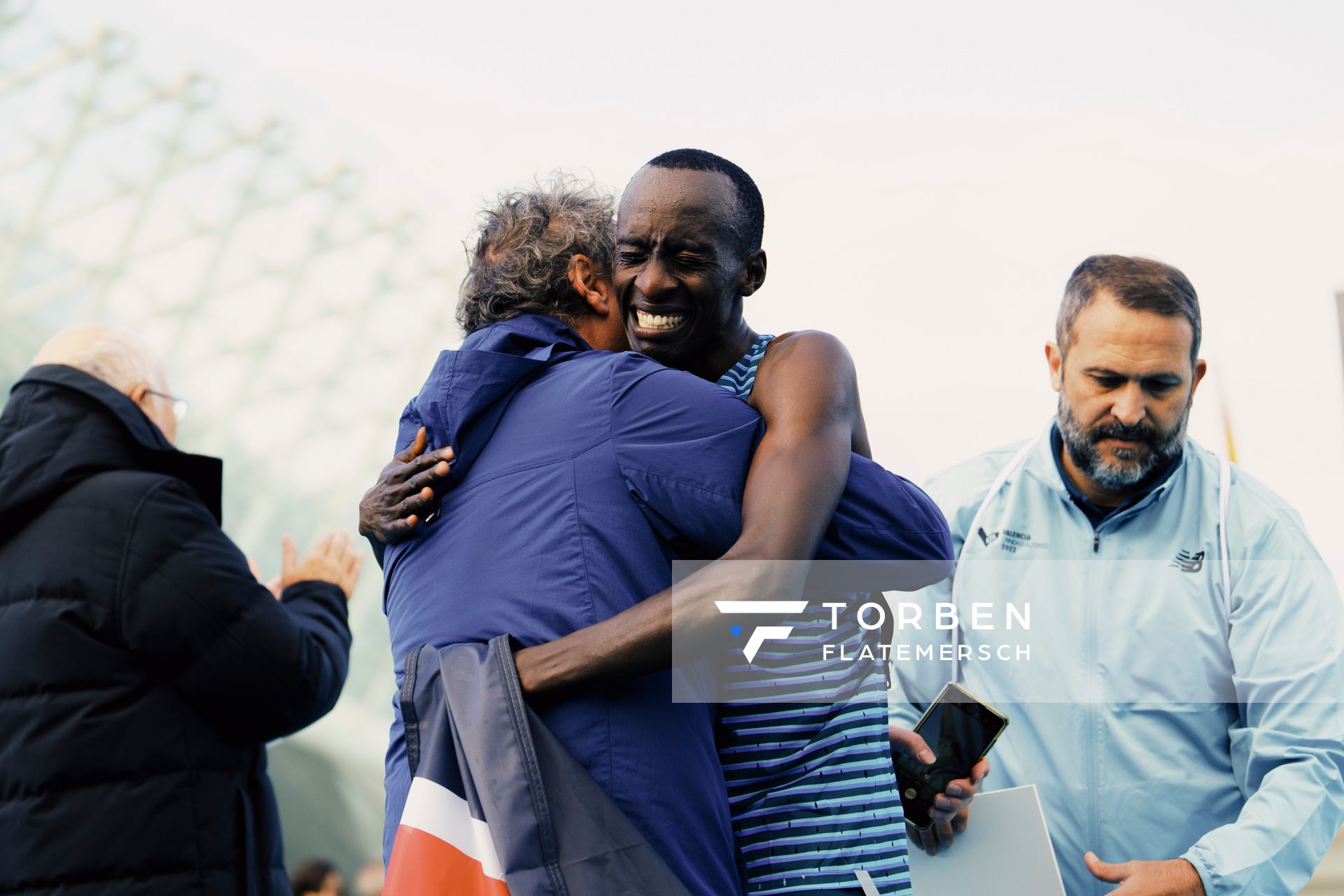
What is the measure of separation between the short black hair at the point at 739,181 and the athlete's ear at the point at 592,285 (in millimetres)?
248

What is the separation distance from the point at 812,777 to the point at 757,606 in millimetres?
420

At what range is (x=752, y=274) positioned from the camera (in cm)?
264

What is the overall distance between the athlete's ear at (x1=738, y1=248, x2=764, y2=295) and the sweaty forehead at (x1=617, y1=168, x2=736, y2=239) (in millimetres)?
114

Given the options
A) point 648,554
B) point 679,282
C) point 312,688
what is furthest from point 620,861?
point 312,688

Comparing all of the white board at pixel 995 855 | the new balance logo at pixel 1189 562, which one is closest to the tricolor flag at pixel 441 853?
the white board at pixel 995 855

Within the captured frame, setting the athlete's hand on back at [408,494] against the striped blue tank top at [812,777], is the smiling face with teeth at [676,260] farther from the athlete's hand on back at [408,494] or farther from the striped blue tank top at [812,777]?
the striped blue tank top at [812,777]

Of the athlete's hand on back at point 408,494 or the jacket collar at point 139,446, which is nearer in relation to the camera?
the athlete's hand on back at point 408,494

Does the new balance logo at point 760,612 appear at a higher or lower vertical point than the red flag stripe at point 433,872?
higher

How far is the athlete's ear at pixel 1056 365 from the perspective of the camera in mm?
3896

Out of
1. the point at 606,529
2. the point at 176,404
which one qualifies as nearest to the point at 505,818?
the point at 606,529

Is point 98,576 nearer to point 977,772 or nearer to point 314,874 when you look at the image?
Result: point 977,772

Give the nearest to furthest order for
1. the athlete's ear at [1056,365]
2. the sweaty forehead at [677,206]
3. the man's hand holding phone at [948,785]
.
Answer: the sweaty forehead at [677,206]
the man's hand holding phone at [948,785]
the athlete's ear at [1056,365]

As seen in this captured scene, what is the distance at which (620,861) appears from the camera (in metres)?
1.82

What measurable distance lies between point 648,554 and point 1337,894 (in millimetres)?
15141
